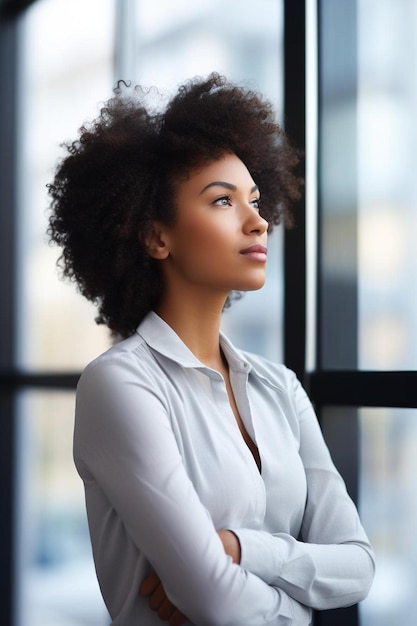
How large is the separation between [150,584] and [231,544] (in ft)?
0.55

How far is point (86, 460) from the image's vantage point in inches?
56.2

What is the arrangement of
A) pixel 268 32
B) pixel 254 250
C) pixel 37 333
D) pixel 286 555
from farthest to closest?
pixel 37 333 → pixel 268 32 → pixel 254 250 → pixel 286 555

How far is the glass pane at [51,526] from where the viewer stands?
3100 millimetres

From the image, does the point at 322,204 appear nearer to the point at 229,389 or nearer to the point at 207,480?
the point at 229,389

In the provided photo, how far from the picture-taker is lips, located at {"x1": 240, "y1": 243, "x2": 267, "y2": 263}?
1500 mm

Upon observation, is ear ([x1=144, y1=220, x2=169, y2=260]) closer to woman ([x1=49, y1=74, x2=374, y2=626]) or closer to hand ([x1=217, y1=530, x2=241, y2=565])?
woman ([x1=49, y1=74, x2=374, y2=626])

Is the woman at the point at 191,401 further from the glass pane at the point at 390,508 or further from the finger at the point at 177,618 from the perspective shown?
the glass pane at the point at 390,508

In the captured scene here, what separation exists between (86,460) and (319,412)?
26.7 inches

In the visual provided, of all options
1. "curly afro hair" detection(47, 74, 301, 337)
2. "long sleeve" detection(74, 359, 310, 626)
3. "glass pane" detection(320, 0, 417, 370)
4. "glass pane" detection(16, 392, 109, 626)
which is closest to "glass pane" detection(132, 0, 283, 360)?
"glass pane" detection(320, 0, 417, 370)

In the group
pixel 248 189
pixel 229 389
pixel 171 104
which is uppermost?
pixel 171 104

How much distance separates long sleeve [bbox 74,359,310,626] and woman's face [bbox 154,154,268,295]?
0.78ft

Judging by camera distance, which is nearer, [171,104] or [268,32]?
[171,104]

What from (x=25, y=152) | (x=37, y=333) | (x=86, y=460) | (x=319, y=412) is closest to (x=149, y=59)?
(x=25, y=152)

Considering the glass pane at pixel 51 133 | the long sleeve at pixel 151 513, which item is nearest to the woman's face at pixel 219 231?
the long sleeve at pixel 151 513
